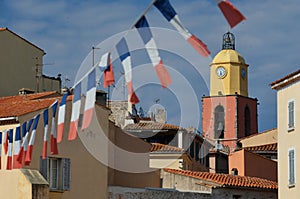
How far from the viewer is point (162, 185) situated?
43.3 m

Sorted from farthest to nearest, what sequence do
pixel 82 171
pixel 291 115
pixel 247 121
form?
pixel 247 121
pixel 291 115
pixel 82 171

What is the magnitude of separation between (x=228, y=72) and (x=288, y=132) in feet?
222

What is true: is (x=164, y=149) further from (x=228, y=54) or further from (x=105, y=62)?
(x=228, y=54)

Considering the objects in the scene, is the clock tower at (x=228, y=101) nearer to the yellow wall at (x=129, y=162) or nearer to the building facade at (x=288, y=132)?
the yellow wall at (x=129, y=162)

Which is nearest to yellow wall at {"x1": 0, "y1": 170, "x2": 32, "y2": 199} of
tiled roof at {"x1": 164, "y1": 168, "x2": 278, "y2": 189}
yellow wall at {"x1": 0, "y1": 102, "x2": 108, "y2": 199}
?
yellow wall at {"x1": 0, "y1": 102, "x2": 108, "y2": 199}

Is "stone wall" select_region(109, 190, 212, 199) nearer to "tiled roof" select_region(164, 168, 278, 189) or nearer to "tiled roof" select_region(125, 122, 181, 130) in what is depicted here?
"tiled roof" select_region(164, 168, 278, 189)

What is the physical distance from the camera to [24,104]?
37.3 meters

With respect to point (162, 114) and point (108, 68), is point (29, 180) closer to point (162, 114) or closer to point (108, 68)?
point (108, 68)

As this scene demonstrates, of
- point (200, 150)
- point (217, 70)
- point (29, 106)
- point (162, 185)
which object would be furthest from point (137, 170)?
point (217, 70)

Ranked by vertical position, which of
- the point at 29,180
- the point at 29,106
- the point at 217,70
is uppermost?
the point at 217,70

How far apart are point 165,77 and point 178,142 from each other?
32607 millimetres

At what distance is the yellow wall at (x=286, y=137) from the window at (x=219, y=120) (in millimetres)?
68067

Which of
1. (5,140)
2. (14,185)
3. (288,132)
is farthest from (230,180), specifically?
(5,140)

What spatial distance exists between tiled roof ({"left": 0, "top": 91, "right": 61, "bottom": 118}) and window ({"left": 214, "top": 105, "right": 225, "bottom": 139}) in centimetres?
6803
